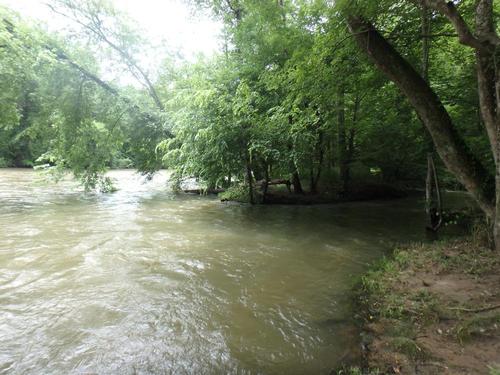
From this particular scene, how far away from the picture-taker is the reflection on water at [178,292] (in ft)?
10.1

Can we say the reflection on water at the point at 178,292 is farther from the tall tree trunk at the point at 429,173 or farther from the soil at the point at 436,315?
the tall tree trunk at the point at 429,173

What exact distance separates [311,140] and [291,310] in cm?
822

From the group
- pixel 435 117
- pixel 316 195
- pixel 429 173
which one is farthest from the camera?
pixel 316 195

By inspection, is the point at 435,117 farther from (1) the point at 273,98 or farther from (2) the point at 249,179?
(2) the point at 249,179

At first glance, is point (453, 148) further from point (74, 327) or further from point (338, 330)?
point (74, 327)

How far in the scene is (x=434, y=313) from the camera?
11.5 feet

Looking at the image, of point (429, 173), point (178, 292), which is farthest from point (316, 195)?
point (178, 292)

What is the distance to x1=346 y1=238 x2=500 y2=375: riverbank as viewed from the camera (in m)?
2.75

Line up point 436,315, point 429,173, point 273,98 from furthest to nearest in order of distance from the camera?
point 273,98 < point 429,173 < point 436,315

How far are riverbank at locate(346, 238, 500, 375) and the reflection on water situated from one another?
0.37 m

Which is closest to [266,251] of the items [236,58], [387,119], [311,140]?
[311,140]

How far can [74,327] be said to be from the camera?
356 cm

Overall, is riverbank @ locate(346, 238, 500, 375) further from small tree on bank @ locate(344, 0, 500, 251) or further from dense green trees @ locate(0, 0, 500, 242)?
dense green trees @ locate(0, 0, 500, 242)

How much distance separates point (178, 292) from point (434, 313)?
11.5ft
